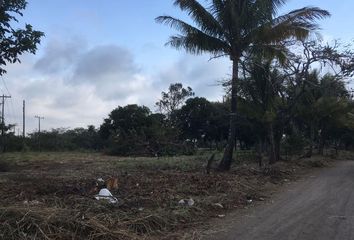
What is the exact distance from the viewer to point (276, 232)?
9.96m

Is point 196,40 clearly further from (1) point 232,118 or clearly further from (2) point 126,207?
(2) point 126,207

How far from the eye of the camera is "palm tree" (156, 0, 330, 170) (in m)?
22.7

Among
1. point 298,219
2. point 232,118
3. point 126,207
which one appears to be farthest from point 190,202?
point 232,118

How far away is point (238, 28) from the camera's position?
897 inches

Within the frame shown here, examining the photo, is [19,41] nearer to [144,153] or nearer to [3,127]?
[144,153]

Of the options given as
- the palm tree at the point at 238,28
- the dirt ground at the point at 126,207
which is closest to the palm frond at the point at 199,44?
the palm tree at the point at 238,28

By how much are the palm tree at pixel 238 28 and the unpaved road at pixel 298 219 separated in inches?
330

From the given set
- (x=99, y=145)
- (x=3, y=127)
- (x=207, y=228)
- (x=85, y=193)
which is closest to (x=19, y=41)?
(x=85, y=193)

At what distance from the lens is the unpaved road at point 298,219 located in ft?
31.9

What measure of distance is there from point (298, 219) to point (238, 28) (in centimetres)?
1289

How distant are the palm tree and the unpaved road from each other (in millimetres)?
8370

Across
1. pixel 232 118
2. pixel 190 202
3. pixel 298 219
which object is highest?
pixel 232 118

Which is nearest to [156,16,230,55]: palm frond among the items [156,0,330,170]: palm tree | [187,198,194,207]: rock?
[156,0,330,170]: palm tree

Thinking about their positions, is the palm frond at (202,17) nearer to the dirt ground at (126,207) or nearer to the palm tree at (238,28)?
the palm tree at (238,28)
